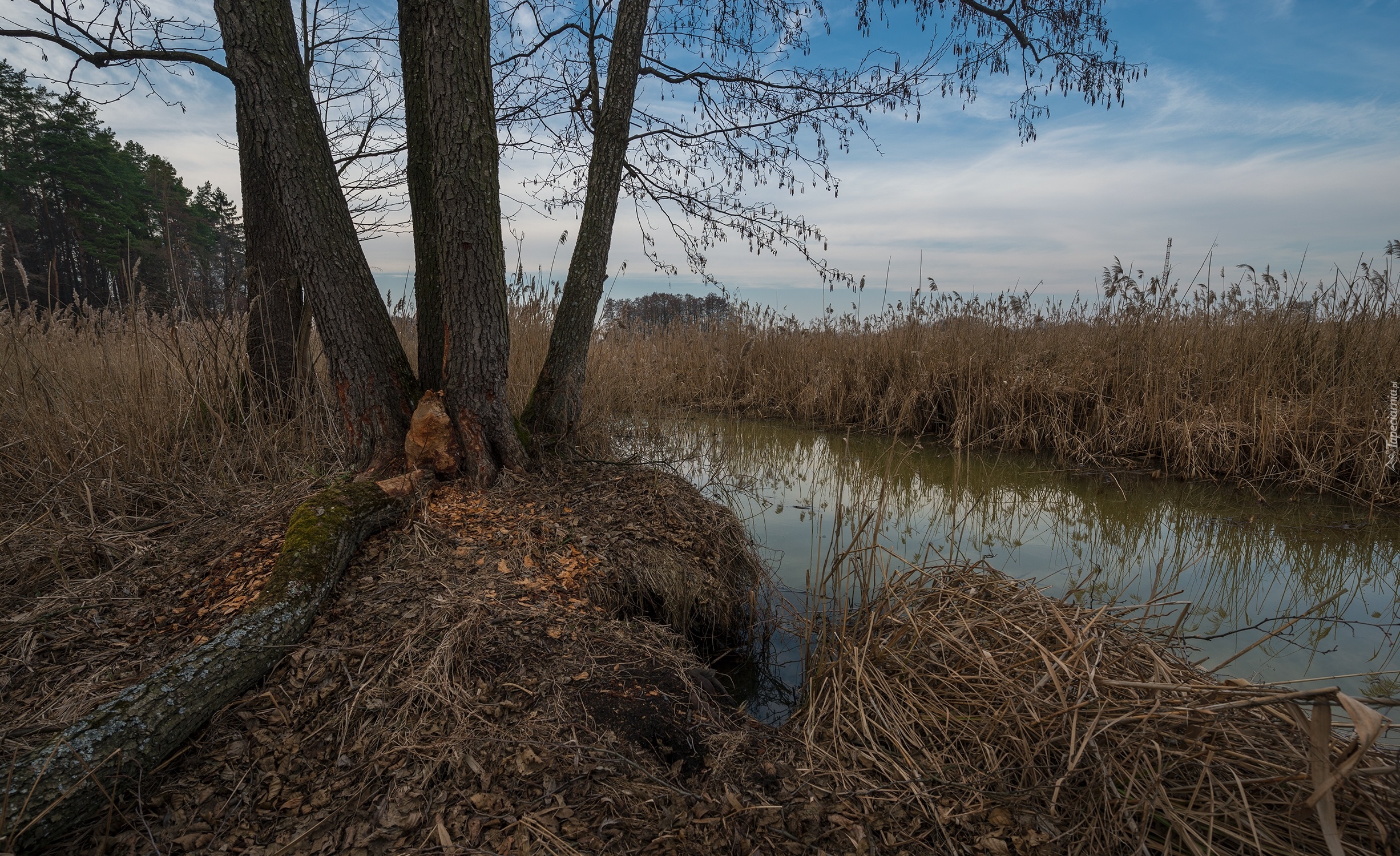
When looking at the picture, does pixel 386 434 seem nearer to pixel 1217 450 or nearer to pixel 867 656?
pixel 867 656

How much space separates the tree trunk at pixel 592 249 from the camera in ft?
12.0

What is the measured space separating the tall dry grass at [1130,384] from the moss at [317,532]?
2.60m

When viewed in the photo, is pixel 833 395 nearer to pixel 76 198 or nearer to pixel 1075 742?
pixel 1075 742

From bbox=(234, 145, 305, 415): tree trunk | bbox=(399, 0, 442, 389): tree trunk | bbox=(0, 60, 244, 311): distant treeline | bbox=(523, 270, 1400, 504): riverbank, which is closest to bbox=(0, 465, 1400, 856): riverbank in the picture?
bbox=(399, 0, 442, 389): tree trunk

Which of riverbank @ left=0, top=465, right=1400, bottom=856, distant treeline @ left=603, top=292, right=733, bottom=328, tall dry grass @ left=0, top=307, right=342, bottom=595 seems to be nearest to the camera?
riverbank @ left=0, top=465, right=1400, bottom=856

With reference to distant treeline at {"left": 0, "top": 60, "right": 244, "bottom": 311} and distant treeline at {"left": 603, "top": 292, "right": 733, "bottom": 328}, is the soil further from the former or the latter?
distant treeline at {"left": 0, "top": 60, "right": 244, "bottom": 311}

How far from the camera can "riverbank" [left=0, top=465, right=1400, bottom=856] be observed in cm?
143

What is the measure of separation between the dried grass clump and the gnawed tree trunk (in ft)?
5.62

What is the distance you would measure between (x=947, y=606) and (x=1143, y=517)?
9.42 feet

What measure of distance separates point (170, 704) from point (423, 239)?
2361mm

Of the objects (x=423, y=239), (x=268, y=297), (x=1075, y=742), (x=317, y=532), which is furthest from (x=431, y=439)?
(x=1075, y=742)

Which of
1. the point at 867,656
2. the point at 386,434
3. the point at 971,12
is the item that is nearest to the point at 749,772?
the point at 867,656

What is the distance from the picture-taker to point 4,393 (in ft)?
11.1

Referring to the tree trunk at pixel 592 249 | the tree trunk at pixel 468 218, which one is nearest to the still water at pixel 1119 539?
the tree trunk at pixel 592 249
